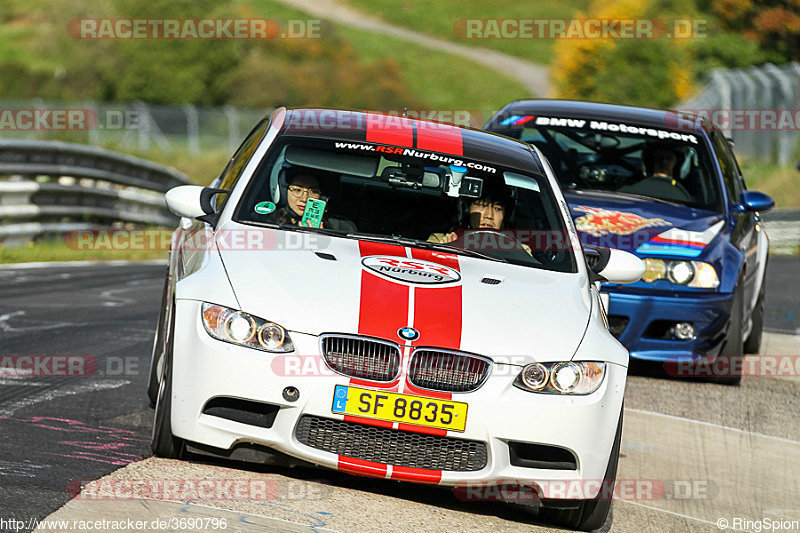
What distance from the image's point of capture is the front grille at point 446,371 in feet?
15.6

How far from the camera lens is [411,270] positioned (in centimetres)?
527

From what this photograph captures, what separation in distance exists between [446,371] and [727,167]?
16.9ft

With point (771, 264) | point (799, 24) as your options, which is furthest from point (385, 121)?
point (799, 24)

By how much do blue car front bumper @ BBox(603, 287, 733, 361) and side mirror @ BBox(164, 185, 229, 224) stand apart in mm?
3089

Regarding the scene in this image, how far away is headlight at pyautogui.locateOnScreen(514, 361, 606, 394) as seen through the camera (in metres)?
4.85

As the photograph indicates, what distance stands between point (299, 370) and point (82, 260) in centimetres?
1112

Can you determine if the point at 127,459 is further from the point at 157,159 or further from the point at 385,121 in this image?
the point at 157,159

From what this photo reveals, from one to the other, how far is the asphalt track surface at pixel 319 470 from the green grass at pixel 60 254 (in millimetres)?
4580

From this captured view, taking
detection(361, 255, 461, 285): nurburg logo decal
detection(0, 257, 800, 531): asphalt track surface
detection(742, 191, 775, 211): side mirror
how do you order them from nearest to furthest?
detection(0, 257, 800, 531): asphalt track surface
detection(361, 255, 461, 285): nurburg logo decal
detection(742, 191, 775, 211): side mirror

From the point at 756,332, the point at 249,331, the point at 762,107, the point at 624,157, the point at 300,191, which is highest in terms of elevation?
the point at 762,107

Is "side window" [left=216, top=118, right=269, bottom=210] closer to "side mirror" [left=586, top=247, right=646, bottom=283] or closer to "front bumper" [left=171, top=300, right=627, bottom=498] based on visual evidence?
"front bumper" [left=171, top=300, right=627, bottom=498]

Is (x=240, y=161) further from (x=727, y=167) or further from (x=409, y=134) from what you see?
(x=727, y=167)

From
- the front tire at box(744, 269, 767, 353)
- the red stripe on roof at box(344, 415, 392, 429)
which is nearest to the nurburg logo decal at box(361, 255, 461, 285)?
the red stripe on roof at box(344, 415, 392, 429)

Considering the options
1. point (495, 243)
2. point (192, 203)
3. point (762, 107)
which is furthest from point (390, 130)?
point (762, 107)
